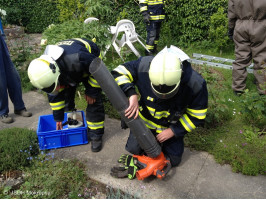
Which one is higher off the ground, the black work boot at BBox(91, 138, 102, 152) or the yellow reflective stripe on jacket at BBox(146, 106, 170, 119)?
the yellow reflective stripe on jacket at BBox(146, 106, 170, 119)

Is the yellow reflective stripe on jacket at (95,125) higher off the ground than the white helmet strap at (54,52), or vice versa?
the white helmet strap at (54,52)

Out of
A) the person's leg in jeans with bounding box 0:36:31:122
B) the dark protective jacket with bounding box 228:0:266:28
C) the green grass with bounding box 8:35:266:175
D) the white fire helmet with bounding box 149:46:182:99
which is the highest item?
the dark protective jacket with bounding box 228:0:266:28

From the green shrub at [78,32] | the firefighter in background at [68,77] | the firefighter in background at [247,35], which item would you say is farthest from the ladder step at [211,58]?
the firefighter in background at [68,77]

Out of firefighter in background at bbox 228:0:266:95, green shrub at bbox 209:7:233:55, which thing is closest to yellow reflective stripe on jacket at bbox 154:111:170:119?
firefighter in background at bbox 228:0:266:95

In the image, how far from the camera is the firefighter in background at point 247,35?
4.60m

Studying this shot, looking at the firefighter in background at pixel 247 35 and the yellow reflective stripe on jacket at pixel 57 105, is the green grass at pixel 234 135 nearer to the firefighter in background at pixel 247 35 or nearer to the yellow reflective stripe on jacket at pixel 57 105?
the firefighter in background at pixel 247 35

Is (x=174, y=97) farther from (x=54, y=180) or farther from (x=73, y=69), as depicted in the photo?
(x=54, y=180)

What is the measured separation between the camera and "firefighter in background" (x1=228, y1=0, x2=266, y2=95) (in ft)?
15.1

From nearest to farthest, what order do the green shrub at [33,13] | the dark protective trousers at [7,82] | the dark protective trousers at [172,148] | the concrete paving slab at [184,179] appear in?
1. the concrete paving slab at [184,179]
2. the dark protective trousers at [172,148]
3. the dark protective trousers at [7,82]
4. the green shrub at [33,13]

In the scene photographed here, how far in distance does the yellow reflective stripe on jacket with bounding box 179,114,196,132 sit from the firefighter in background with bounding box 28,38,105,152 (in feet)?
4.22

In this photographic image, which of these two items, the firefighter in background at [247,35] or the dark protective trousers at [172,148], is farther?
the firefighter in background at [247,35]

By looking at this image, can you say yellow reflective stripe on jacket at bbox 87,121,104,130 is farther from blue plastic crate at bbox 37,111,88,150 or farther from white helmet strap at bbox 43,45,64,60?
white helmet strap at bbox 43,45,64,60

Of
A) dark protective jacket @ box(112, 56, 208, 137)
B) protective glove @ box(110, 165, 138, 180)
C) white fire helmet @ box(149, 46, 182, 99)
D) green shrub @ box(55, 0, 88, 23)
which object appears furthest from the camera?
green shrub @ box(55, 0, 88, 23)

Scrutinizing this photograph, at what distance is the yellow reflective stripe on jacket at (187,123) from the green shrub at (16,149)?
196 centimetres
